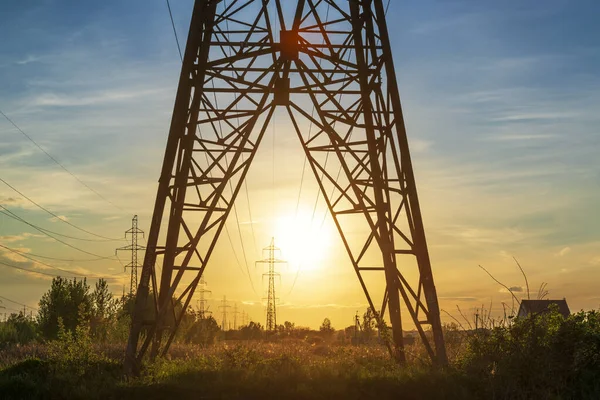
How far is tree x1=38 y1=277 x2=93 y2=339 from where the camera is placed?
44.6 metres

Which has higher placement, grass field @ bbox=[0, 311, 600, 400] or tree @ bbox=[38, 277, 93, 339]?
tree @ bbox=[38, 277, 93, 339]

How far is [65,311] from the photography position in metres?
45.0

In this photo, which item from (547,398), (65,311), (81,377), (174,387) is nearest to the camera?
(547,398)

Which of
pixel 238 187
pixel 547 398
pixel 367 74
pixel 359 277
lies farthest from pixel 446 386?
pixel 367 74

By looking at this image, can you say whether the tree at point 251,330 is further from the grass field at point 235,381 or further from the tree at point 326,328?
the grass field at point 235,381

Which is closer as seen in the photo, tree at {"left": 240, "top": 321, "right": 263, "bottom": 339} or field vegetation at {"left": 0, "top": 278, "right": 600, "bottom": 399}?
field vegetation at {"left": 0, "top": 278, "right": 600, "bottom": 399}

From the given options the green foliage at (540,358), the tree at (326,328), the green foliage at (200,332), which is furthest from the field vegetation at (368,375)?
the tree at (326,328)

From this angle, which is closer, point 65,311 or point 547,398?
point 547,398

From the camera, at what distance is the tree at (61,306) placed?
4456cm

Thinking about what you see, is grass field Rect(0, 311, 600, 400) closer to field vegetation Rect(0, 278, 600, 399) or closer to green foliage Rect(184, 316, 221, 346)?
field vegetation Rect(0, 278, 600, 399)

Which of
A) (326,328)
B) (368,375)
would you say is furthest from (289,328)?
(368,375)

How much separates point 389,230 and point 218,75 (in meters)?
6.10

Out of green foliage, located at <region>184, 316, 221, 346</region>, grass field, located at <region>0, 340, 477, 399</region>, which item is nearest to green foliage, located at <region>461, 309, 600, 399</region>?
grass field, located at <region>0, 340, 477, 399</region>

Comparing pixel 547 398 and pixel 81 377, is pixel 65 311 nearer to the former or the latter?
pixel 81 377
